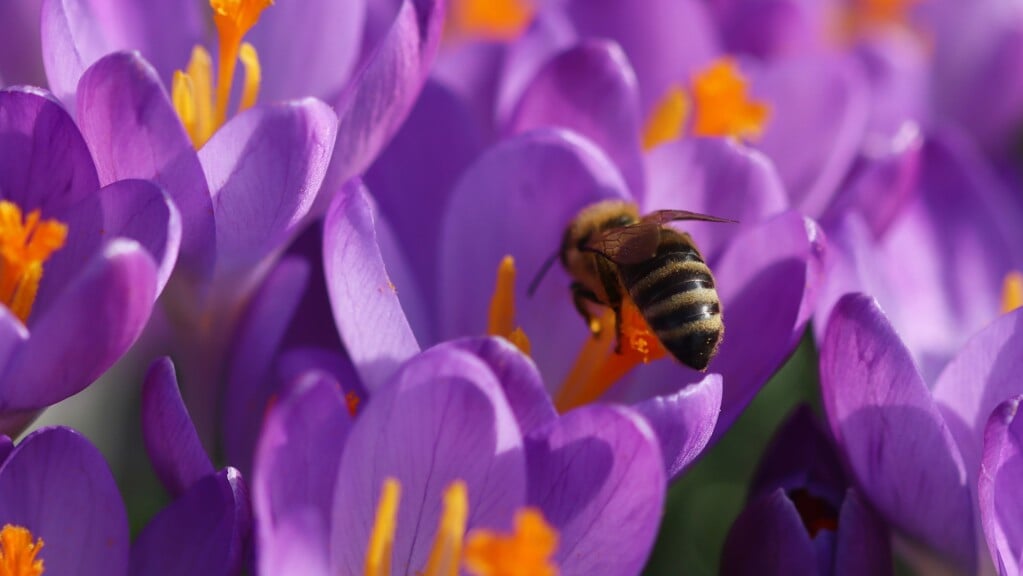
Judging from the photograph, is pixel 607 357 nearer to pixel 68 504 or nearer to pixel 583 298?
pixel 583 298

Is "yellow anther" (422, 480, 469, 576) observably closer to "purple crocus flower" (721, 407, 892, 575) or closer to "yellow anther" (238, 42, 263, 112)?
"purple crocus flower" (721, 407, 892, 575)

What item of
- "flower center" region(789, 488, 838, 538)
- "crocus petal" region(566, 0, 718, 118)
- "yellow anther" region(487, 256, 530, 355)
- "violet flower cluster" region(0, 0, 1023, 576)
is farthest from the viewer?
"crocus petal" region(566, 0, 718, 118)

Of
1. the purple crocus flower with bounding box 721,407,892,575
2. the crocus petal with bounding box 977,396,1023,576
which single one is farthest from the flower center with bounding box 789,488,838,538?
the crocus petal with bounding box 977,396,1023,576

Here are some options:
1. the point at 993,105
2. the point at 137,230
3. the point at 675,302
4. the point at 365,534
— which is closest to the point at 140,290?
the point at 137,230

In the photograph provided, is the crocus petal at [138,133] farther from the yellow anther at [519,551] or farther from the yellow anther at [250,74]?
the yellow anther at [519,551]

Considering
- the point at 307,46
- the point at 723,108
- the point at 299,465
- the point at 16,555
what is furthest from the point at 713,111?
the point at 16,555

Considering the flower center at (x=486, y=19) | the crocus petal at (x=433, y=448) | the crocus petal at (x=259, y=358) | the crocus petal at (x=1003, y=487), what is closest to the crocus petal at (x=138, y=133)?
the crocus petal at (x=259, y=358)
